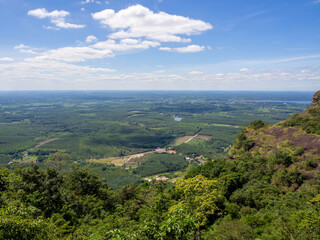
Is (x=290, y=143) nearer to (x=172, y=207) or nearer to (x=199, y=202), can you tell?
(x=199, y=202)

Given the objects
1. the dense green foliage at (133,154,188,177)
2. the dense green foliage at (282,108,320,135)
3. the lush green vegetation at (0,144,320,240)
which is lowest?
the dense green foliage at (133,154,188,177)

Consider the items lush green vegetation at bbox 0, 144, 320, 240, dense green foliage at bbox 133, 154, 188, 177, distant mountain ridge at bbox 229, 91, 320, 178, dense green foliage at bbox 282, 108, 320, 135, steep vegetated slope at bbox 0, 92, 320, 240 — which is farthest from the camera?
dense green foliage at bbox 133, 154, 188, 177

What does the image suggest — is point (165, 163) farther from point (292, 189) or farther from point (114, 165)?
point (292, 189)

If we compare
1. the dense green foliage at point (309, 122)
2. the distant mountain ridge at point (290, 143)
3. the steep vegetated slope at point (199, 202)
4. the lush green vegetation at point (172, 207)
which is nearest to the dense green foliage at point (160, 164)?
the steep vegetated slope at point (199, 202)

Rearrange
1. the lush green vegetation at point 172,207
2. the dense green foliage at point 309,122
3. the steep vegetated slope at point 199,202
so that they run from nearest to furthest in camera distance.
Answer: the lush green vegetation at point 172,207
the steep vegetated slope at point 199,202
the dense green foliage at point 309,122

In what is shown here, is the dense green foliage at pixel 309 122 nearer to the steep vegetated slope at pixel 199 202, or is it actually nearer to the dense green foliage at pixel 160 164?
the steep vegetated slope at pixel 199 202

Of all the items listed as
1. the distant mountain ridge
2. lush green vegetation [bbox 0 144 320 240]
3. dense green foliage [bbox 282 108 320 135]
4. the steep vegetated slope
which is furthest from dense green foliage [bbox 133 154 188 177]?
dense green foliage [bbox 282 108 320 135]

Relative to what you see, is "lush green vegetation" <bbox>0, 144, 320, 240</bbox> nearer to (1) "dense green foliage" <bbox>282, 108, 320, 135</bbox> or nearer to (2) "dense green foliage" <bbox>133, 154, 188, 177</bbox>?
(1) "dense green foliage" <bbox>282, 108, 320, 135</bbox>

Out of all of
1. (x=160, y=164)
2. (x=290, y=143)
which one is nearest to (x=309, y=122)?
(x=290, y=143)

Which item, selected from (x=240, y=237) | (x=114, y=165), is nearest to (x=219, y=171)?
(x=240, y=237)

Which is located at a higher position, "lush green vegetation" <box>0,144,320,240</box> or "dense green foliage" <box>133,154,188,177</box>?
"lush green vegetation" <box>0,144,320,240</box>

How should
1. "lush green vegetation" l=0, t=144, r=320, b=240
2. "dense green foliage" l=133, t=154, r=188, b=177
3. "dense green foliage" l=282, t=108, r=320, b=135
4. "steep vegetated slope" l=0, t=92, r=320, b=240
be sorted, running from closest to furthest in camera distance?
"lush green vegetation" l=0, t=144, r=320, b=240, "steep vegetated slope" l=0, t=92, r=320, b=240, "dense green foliage" l=282, t=108, r=320, b=135, "dense green foliage" l=133, t=154, r=188, b=177
